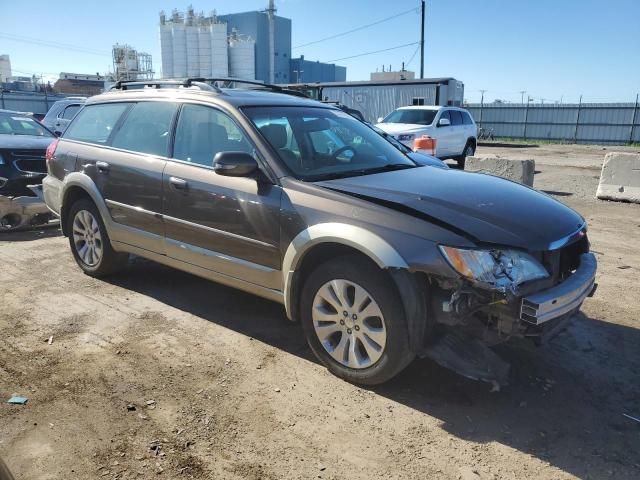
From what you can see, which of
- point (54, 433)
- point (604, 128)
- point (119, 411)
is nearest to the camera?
point (54, 433)

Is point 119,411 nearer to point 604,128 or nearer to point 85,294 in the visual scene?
point 85,294

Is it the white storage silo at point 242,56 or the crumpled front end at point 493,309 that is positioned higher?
the white storage silo at point 242,56

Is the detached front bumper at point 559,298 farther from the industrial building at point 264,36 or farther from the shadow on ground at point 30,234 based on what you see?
the industrial building at point 264,36

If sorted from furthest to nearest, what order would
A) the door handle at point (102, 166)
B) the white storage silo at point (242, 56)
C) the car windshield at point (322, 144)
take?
the white storage silo at point (242, 56) → the door handle at point (102, 166) → the car windshield at point (322, 144)

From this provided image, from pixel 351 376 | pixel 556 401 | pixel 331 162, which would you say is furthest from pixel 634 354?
pixel 331 162

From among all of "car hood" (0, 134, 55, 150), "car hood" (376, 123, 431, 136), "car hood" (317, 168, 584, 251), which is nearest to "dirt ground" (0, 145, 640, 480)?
"car hood" (317, 168, 584, 251)

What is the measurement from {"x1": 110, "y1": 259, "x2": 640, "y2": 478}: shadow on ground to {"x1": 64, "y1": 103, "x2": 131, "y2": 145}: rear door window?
6.34 feet

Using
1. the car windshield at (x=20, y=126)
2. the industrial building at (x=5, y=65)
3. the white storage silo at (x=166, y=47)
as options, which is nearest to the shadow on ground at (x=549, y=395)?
the car windshield at (x=20, y=126)

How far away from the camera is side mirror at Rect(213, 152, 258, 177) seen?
3529mm

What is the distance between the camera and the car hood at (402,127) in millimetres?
14008

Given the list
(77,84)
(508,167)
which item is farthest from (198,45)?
(508,167)

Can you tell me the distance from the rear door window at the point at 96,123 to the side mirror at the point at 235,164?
75.4 inches

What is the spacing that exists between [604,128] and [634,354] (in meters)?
33.4

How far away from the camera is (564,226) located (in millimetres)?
3354
